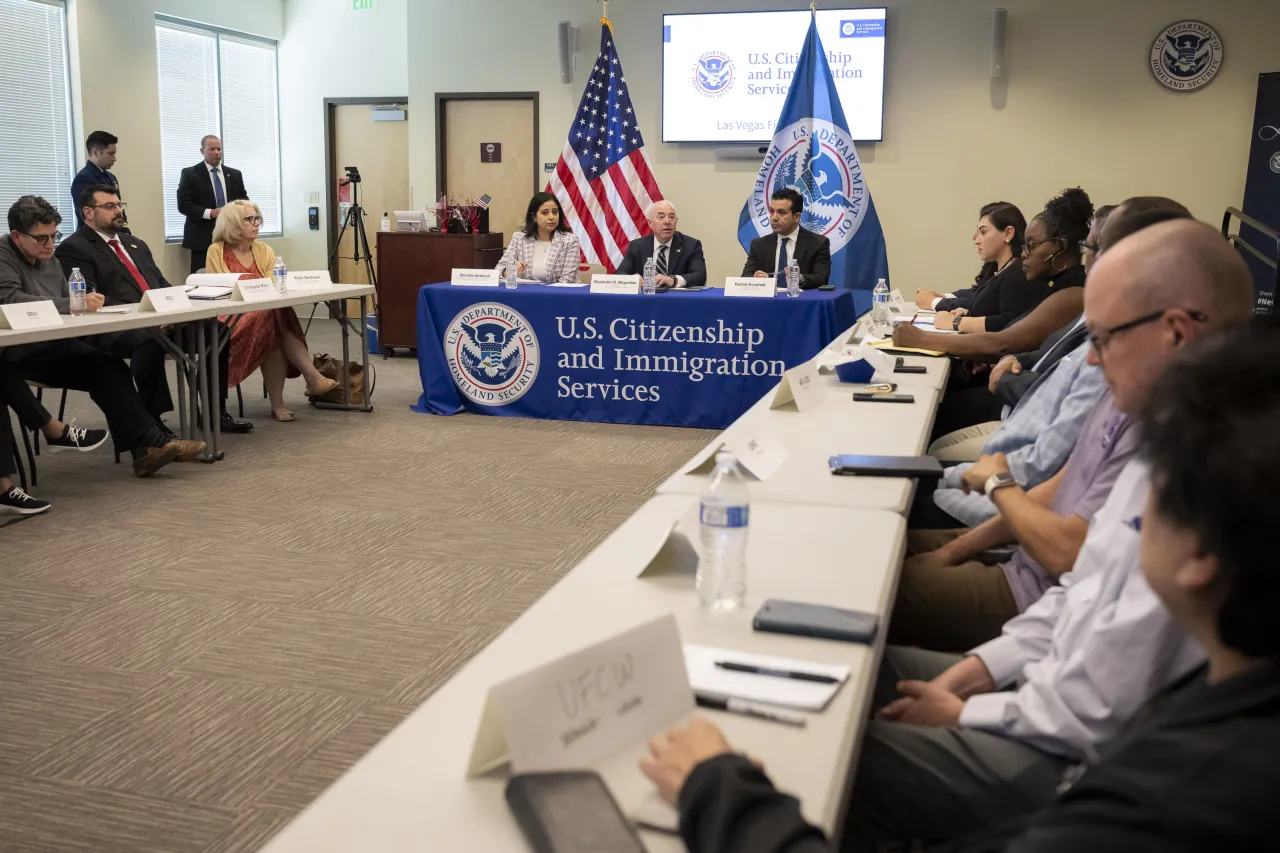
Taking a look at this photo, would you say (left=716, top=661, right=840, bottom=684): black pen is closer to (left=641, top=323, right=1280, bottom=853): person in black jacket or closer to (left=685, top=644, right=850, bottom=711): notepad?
(left=685, top=644, right=850, bottom=711): notepad

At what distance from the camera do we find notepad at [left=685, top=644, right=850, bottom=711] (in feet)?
4.03

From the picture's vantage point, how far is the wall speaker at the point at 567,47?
866cm

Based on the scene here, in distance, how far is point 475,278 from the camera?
611 cm

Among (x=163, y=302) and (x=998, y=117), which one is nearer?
(x=163, y=302)

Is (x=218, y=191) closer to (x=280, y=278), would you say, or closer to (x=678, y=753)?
(x=280, y=278)

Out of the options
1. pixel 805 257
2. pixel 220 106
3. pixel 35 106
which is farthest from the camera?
pixel 220 106

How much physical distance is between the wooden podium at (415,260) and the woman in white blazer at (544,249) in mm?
1405

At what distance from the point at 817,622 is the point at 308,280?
5.23 m

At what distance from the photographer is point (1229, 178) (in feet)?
25.0

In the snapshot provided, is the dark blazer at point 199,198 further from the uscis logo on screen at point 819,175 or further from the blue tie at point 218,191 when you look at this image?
the uscis logo on screen at point 819,175

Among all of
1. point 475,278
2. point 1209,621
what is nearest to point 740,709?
point 1209,621

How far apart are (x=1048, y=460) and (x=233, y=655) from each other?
6.76 ft

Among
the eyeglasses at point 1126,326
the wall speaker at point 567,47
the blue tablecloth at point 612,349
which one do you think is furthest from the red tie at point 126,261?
the eyeglasses at point 1126,326

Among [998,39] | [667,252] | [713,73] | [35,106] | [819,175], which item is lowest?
[667,252]
